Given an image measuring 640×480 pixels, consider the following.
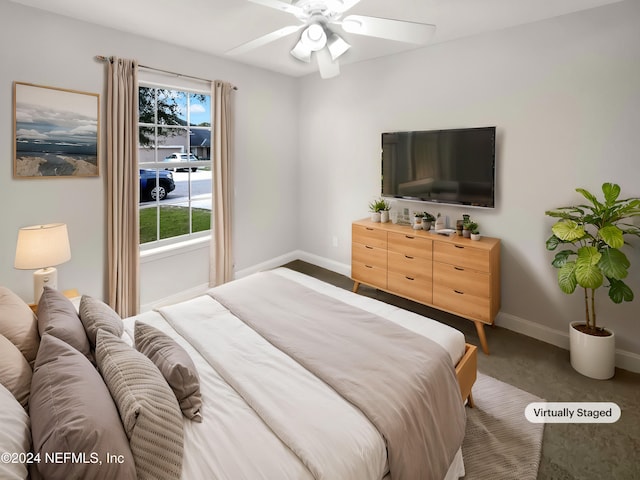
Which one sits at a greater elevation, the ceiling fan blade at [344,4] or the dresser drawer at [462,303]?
the ceiling fan blade at [344,4]

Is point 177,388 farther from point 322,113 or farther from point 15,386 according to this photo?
point 322,113

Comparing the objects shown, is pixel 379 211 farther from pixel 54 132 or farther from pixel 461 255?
pixel 54 132

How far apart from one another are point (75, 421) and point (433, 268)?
2.84 meters

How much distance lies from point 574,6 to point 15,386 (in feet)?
12.7

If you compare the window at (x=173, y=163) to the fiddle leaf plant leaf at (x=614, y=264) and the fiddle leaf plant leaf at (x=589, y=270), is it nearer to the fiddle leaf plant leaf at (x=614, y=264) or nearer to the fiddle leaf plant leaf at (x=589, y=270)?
the fiddle leaf plant leaf at (x=589, y=270)

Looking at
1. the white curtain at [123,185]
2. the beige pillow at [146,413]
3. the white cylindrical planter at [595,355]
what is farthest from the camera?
the white curtain at [123,185]

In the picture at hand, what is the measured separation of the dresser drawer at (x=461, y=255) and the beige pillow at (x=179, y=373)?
7.71 ft

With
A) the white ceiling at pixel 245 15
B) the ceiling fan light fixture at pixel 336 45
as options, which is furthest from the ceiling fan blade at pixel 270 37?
the white ceiling at pixel 245 15

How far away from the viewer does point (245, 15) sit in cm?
280

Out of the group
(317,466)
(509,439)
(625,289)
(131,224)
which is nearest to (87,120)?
(131,224)

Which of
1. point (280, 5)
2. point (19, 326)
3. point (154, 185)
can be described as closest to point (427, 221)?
point (280, 5)

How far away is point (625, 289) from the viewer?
238 centimetres

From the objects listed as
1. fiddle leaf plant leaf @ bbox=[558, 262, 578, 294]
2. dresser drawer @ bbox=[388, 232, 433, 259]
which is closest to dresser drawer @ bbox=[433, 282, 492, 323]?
dresser drawer @ bbox=[388, 232, 433, 259]

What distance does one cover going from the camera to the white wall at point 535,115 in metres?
2.58
